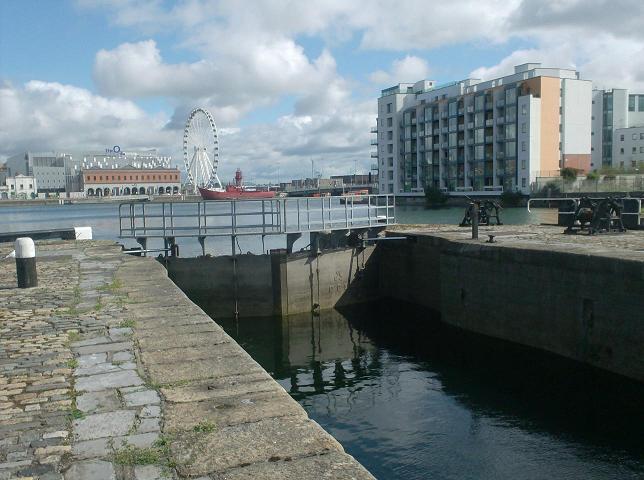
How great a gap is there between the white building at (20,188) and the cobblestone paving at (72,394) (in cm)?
19126

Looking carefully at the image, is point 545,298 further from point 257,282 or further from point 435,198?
point 435,198

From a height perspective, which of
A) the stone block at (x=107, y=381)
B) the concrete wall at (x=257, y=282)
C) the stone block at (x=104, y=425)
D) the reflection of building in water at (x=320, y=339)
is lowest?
the reflection of building in water at (x=320, y=339)

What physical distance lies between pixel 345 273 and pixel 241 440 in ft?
62.7

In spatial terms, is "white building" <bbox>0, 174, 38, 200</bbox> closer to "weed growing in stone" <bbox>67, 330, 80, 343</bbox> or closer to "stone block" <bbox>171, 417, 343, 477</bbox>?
"weed growing in stone" <bbox>67, 330, 80, 343</bbox>

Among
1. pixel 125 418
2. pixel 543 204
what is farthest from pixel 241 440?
pixel 543 204

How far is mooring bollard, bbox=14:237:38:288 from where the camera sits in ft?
39.3

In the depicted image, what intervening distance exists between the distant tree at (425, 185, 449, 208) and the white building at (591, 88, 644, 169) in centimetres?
2917

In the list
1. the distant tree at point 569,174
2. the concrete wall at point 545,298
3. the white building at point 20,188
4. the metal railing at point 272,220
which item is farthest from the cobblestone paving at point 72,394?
the white building at point 20,188

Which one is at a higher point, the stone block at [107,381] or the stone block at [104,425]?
the stone block at [107,381]

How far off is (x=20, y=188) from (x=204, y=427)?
20476 cm

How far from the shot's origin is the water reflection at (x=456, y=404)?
10367 mm

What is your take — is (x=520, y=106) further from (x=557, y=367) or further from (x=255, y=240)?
(x=557, y=367)

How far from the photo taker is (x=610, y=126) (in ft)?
344

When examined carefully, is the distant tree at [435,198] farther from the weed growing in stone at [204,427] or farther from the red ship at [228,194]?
the weed growing in stone at [204,427]
